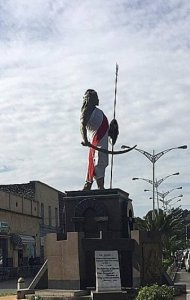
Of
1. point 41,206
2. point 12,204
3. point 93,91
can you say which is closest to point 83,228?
point 93,91

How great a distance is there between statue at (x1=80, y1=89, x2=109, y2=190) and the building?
2516 cm

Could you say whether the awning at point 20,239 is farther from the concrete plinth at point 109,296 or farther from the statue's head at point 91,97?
the concrete plinth at point 109,296

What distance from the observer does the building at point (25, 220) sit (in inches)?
1927

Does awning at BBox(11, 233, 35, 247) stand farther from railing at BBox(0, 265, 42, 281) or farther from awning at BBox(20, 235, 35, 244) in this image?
railing at BBox(0, 265, 42, 281)

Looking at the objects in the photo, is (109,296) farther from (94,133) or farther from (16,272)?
(16,272)


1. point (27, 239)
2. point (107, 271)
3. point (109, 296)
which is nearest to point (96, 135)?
point (107, 271)

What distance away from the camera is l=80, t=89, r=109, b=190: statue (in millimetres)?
22094

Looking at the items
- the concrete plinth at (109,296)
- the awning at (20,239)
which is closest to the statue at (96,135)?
the concrete plinth at (109,296)

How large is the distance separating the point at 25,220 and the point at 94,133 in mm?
33638

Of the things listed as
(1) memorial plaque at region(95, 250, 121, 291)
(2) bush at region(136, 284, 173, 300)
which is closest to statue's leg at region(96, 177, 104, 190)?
(1) memorial plaque at region(95, 250, 121, 291)

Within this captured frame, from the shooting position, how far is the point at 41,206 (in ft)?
203

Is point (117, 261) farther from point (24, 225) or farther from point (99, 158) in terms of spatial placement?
point (24, 225)

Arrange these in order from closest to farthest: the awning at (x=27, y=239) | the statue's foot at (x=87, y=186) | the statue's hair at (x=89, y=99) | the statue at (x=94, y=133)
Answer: the statue's foot at (x=87, y=186) → the statue at (x=94, y=133) → the statue's hair at (x=89, y=99) → the awning at (x=27, y=239)

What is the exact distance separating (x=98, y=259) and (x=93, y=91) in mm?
6425
